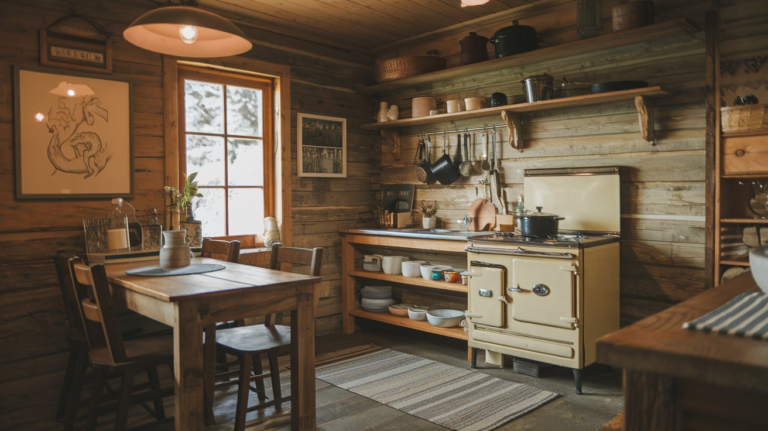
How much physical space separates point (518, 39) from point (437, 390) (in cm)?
241

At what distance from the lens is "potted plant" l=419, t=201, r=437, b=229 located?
14.8 feet

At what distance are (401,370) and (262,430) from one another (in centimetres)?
116

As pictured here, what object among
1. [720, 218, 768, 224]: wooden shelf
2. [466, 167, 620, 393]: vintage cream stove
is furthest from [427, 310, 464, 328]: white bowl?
[720, 218, 768, 224]: wooden shelf

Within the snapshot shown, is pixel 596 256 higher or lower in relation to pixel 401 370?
higher

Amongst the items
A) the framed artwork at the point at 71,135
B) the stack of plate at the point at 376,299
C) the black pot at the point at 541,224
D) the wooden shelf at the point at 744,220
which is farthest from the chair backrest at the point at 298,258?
the wooden shelf at the point at 744,220

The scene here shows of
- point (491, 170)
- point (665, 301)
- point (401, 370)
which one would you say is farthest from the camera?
point (491, 170)

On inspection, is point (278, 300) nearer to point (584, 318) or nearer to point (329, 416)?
point (329, 416)

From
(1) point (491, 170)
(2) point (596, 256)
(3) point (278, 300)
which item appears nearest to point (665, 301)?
(2) point (596, 256)

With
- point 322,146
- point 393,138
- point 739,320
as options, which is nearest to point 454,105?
point 393,138

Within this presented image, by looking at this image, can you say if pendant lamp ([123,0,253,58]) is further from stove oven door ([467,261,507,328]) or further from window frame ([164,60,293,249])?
stove oven door ([467,261,507,328])

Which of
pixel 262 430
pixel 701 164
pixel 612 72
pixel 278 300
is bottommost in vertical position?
pixel 262 430

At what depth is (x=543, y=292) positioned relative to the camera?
322cm

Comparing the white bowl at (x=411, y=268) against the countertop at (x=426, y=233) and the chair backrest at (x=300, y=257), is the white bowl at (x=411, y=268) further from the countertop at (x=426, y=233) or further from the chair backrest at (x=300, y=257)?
the chair backrest at (x=300, y=257)

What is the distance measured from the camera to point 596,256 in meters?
3.21
